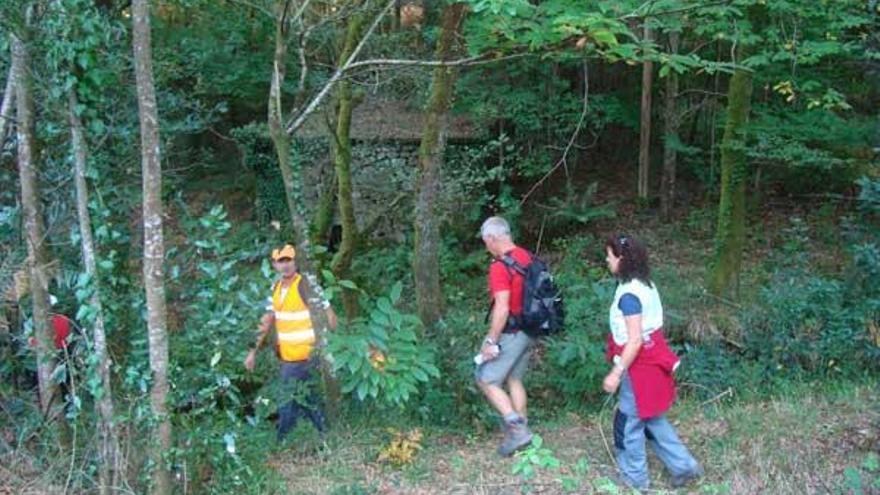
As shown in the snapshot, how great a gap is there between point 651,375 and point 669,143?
11.0 m

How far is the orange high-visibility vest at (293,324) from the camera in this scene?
6379 millimetres

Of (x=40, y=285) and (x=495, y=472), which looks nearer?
(x=40, y=285)

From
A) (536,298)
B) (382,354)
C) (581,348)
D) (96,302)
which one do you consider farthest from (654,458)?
(96,302)

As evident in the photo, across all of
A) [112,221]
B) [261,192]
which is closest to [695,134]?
[261,192]

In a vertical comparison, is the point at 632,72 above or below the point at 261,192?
above

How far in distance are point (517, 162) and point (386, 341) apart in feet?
32.4

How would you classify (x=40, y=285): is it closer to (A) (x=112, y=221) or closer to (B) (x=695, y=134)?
(A) (x=112, y=221)

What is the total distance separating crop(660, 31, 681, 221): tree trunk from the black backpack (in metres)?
10.5

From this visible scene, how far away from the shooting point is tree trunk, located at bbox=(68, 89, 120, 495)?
4777 millimetres

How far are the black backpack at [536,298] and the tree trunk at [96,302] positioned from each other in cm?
265

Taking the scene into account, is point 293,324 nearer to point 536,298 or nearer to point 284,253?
point 284,253

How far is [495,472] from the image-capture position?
568 cm

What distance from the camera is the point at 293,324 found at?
641 cm

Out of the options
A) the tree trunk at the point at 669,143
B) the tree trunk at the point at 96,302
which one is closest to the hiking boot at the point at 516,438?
the tree trunk at the point at 96,302
